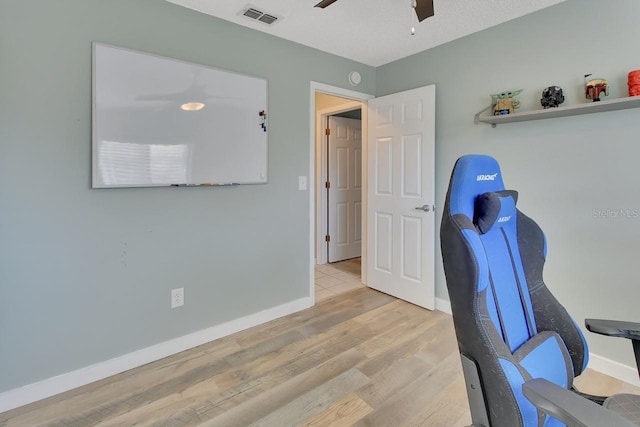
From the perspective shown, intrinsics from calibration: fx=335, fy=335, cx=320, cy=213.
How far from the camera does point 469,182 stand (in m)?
1.10

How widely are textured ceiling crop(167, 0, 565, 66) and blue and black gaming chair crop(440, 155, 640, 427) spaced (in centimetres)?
161

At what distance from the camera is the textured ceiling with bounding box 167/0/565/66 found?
2.21 metres

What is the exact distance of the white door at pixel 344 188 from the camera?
4.77 metres

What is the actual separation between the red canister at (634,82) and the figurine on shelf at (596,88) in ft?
0.39

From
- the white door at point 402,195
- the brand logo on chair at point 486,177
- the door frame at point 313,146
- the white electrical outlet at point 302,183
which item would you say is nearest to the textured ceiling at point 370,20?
the door frame at point 313,146

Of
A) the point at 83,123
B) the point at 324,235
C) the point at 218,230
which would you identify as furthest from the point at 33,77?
the point at 324,235

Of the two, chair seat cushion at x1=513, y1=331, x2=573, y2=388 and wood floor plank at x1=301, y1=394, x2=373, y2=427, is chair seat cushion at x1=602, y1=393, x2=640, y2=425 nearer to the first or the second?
chair seat cushion at x1=513, y1=331, x2=573, y2=388

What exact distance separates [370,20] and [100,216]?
7.37 feet

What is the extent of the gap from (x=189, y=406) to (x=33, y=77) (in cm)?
194

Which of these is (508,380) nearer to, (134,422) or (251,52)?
(134,422)

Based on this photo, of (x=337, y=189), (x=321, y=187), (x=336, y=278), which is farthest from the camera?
(x=337, y=189)

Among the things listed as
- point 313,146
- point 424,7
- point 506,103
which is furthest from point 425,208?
point 424,7

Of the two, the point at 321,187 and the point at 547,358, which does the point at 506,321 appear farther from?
the point at 321,187

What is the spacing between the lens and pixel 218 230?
8.19 ft
